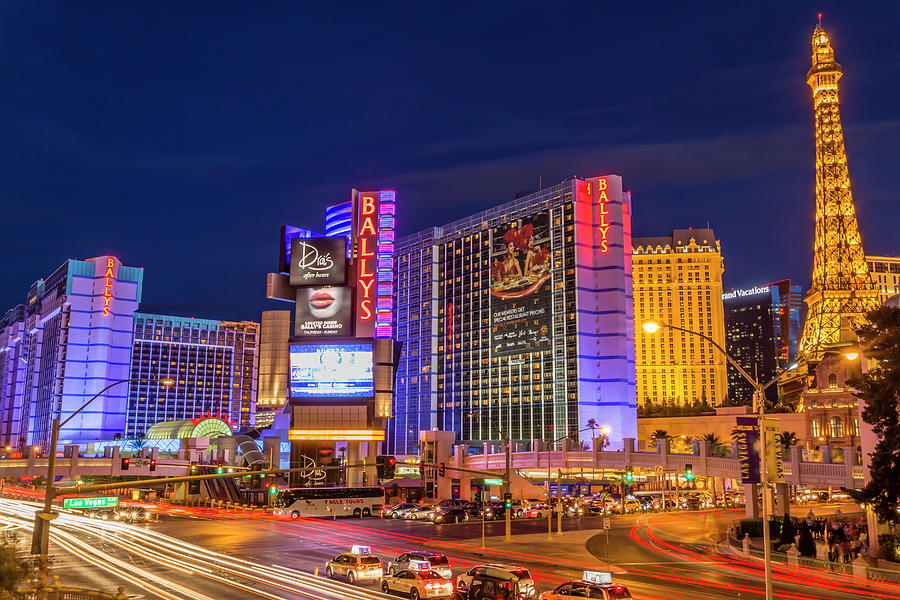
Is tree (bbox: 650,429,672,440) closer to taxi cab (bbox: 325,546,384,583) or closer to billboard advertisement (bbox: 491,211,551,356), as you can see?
billboard advertisement (bbox: 491,211,551,356)

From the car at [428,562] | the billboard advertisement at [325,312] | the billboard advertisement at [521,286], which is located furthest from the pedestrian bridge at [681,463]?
the billboard advertisement at [521,286]

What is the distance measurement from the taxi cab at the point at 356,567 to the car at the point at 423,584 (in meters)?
4.49

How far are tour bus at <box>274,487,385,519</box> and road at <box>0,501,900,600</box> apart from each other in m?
3.66

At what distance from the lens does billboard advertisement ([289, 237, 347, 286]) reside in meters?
110

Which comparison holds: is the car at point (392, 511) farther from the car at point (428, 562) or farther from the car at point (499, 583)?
the car at point (499, 583)

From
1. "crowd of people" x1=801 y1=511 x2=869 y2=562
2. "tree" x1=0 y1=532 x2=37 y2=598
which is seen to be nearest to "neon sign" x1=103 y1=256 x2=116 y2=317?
"crowd of people" x1=801 y1=511 x2=869 y2=562

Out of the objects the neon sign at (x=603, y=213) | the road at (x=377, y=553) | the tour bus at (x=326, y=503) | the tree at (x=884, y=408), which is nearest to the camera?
the road at (x=377, y=553)

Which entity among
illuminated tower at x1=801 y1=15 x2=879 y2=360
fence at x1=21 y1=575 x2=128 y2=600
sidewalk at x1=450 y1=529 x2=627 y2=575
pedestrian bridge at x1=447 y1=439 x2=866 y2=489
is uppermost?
illuminated tower at x1=801 y1=15 x2=879 y2=360

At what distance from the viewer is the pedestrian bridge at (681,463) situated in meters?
55.1

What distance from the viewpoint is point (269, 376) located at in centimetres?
16812

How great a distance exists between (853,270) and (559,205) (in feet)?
181

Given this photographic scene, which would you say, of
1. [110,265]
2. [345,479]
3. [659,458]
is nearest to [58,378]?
[110,265]

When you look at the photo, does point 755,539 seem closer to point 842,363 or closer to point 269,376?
point 842,363

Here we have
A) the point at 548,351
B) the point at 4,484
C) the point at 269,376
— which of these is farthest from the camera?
the point at 269,376
